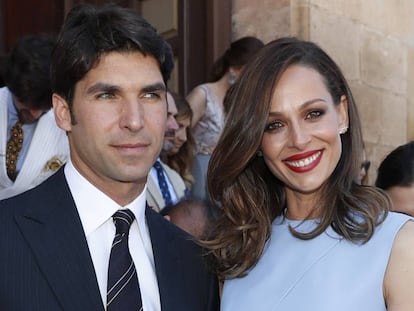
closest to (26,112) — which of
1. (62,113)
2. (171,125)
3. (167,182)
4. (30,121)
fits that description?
(30,121)

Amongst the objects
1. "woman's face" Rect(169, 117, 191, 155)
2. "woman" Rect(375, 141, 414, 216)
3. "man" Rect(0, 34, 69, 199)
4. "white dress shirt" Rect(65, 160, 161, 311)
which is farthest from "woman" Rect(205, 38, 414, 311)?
"woman's face" Rect(169, 117, 191, 155)

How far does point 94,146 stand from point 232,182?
0.66 m

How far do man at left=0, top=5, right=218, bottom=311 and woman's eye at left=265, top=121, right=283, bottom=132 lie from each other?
366 mm

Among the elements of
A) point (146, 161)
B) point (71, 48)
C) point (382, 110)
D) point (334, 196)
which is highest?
point (71, 48)

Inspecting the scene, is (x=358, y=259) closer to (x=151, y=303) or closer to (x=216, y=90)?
(x=151, y=303)

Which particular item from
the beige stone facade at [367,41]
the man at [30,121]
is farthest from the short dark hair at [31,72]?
the beige stone facade at [367,41]

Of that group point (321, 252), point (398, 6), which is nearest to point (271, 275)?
point (321, 252)

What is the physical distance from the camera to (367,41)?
20.0 ft

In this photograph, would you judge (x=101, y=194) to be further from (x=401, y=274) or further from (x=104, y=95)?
(x=401, y=274)

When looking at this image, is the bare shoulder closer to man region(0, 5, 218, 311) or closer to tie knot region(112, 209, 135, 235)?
man region(0, 5, 218, 311)

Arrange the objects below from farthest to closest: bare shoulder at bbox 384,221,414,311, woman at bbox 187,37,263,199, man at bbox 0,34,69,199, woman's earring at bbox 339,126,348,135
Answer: woman at bbox 187,37,263,199, man at bbox 0,34,69,199, woman's earring at bbox 339,126,348,135, bare shoulder at bbox 384,221,414,311

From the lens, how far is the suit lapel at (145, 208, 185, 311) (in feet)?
9.55

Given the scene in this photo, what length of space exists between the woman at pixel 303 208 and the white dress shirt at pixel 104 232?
29 centimetres

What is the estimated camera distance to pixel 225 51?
19.2ft
